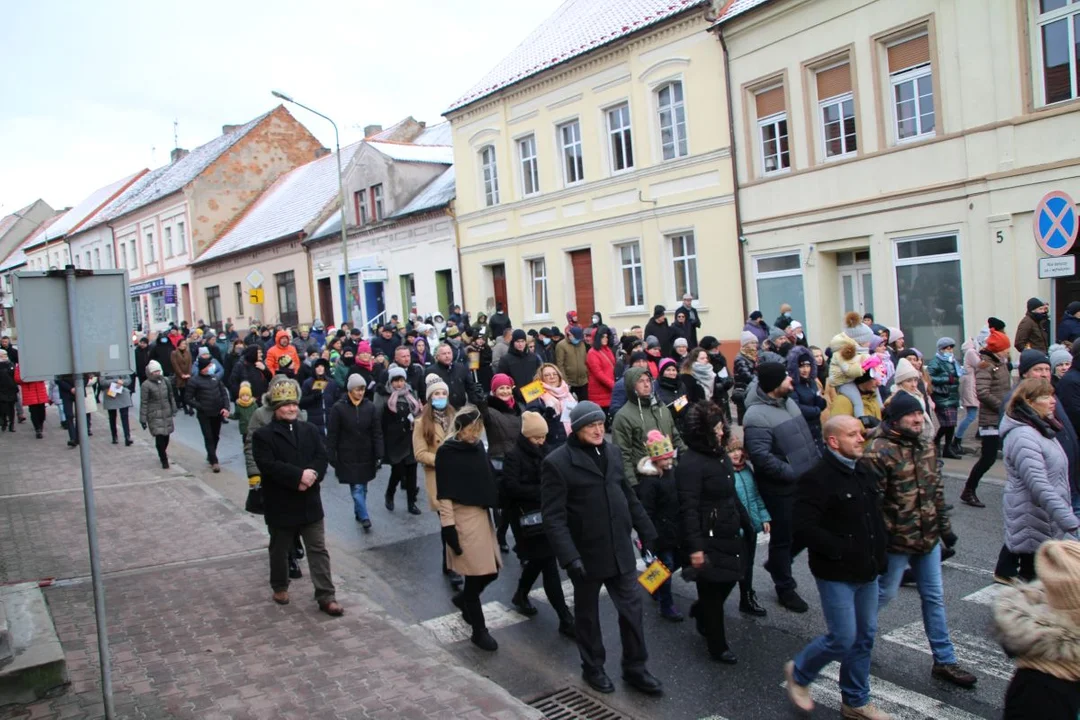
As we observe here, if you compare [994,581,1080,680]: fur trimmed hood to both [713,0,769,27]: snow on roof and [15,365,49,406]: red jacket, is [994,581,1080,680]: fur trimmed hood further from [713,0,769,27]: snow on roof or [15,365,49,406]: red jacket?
[15,365,49,406]: red jacket

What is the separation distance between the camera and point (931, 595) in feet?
17.7

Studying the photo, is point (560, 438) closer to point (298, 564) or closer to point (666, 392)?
point (666, 392)

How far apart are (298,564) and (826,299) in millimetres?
13183

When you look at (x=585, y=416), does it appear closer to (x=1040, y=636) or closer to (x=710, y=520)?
(x=710, y=520)

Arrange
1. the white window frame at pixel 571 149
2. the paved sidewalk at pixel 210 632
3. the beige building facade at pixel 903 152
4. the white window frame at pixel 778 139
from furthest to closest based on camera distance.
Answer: the white window frame at pixel 571 149 → the white window frame at pixel 778 139 → the beige building facade at pixel 903 152 → the paved sidewalk at pixel 210 632

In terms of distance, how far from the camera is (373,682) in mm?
5773

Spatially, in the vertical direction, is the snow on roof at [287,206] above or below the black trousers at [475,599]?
above

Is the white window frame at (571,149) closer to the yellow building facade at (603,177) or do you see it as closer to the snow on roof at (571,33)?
the yellow building facade at (603,177)

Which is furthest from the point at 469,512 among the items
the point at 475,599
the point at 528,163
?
the point at 528,163

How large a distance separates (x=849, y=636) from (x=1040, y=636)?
2.30 metres

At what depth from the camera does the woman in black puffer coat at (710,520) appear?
5.84 m

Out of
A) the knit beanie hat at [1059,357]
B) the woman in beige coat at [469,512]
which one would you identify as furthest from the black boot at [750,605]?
the knit beanie hat at [1059,357]

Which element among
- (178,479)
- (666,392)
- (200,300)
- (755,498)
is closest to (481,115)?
(178,479)

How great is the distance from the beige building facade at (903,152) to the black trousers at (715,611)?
11394mm
